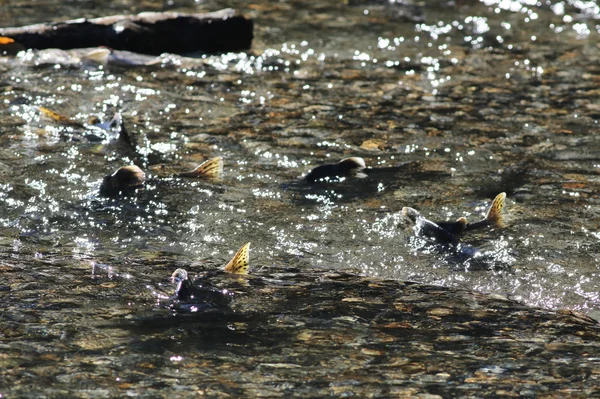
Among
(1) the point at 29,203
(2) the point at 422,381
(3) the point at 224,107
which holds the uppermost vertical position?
(3) the point at 224,107

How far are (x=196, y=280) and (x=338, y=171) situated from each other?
199 centimetres

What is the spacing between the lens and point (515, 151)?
7.37 metres

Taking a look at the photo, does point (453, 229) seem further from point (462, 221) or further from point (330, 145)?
point (330, 145)

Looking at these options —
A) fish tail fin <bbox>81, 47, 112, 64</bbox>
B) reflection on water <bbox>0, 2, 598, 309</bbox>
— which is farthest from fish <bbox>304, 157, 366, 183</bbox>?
fish tail fin <bbox>81, 47, 112, 64</bbox>

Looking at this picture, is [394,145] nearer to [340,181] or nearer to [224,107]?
[340,181]

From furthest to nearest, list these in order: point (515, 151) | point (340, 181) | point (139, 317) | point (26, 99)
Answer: point (26, 99) < point (515, 151) < point (340, 181) < point (139, 317)

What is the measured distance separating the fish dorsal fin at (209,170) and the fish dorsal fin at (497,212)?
79.1 inches

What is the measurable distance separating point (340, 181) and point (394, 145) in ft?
3.28

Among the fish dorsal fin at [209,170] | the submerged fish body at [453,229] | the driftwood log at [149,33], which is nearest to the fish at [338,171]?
the fish dorsal fin at [209,170]

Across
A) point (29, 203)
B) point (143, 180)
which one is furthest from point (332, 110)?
point (29, 203)

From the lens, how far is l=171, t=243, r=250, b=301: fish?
476 cm

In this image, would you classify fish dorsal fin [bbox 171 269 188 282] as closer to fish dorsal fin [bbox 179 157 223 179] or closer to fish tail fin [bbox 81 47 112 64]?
fish dorsal fin [bbox 179 157 223 179]

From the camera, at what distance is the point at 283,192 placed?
21.4ft

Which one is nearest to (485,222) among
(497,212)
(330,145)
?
(497,212)
